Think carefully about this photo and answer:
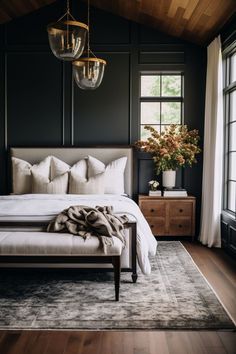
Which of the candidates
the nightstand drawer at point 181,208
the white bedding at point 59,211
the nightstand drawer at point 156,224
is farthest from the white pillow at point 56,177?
the nightstand drawer at point 181,208

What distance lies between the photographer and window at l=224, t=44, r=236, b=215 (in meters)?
5.12

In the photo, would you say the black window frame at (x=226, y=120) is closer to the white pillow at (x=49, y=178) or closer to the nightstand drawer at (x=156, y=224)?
the nightstand drawer at (x=156, y=224)

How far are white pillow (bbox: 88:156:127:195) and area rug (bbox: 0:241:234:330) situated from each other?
1.74 meters

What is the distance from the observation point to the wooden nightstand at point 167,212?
18.5 ft

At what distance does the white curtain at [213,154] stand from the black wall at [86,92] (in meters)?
0.51

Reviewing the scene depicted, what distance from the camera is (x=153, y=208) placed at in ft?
18.5

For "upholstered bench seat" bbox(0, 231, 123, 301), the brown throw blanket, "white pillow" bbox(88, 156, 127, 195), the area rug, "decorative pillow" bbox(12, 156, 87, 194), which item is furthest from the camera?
"white pillow" bbox(88, 156, 127, 195)

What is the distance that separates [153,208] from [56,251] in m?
2.60

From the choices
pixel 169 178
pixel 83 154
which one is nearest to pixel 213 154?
pixel 169 178

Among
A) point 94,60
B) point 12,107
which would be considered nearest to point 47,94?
point 12,107

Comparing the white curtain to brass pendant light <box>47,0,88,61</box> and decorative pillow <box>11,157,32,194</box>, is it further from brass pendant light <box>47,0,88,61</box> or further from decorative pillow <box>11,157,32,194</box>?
brass pendant light <box>47,0,88,61</box>

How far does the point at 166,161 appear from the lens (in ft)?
19.1

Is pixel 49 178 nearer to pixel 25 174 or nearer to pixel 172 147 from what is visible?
pixel 25 174

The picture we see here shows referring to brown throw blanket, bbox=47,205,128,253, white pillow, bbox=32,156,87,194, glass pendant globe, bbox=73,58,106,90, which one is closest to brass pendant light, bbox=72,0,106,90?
glass pendant globe, bbox=73,58,106,90
